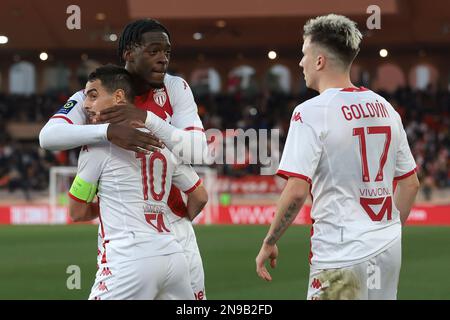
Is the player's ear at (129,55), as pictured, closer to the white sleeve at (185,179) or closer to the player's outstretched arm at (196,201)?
the white sleeve at (185,179)

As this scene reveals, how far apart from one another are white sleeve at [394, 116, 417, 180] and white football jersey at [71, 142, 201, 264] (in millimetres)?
1241

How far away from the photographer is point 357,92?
427 cm

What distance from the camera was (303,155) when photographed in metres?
4.11

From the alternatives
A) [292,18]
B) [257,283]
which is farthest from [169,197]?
[292,18]

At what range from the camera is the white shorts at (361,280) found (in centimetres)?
414

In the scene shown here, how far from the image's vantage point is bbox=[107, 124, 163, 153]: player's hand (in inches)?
157

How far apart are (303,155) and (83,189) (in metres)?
1.05

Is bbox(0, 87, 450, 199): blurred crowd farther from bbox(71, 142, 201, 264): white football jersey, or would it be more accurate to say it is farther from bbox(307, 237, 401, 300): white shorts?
bbox(71, 142, 201, 264): white football jersey

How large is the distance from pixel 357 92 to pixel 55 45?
36.4 meters

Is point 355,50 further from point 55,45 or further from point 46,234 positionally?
point 55,45

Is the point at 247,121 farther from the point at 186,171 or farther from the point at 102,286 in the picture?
the point at 102,286

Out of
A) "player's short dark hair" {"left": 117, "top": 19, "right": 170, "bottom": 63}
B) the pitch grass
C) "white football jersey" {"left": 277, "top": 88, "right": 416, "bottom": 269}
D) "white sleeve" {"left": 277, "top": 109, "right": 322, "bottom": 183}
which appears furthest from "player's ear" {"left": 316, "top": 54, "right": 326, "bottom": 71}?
the pitch grass

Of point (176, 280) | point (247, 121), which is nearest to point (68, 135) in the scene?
point (176, 280)

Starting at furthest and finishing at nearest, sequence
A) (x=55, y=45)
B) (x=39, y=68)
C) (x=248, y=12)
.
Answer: (x=39, y=68), (x=55, y=45), (x=248, y=12)
